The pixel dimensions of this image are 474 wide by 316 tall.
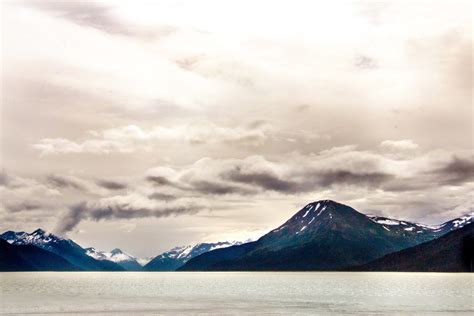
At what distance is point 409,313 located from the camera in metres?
111

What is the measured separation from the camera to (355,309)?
119 metres

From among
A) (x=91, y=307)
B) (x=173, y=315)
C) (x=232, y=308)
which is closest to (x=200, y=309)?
(x=232, y=308)

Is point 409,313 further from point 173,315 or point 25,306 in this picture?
point 25,306

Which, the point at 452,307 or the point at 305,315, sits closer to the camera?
the point at 305,315

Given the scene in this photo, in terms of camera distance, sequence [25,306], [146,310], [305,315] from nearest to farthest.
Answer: [305,315] < [146,310] < [25,306]

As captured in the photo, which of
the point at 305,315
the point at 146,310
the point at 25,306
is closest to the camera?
the point at 305,315

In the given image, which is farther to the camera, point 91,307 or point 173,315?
point 91,307

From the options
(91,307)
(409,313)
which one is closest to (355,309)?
(409,313)

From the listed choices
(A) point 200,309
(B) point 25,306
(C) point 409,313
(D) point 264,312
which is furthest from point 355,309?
(B) point 25,306

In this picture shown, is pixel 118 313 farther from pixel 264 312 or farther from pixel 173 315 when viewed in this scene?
pixel 264 312

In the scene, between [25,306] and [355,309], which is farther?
[25,306]

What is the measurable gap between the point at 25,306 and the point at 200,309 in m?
36.2

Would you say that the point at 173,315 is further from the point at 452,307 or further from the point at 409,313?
the point at 452,307

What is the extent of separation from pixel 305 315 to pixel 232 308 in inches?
795
